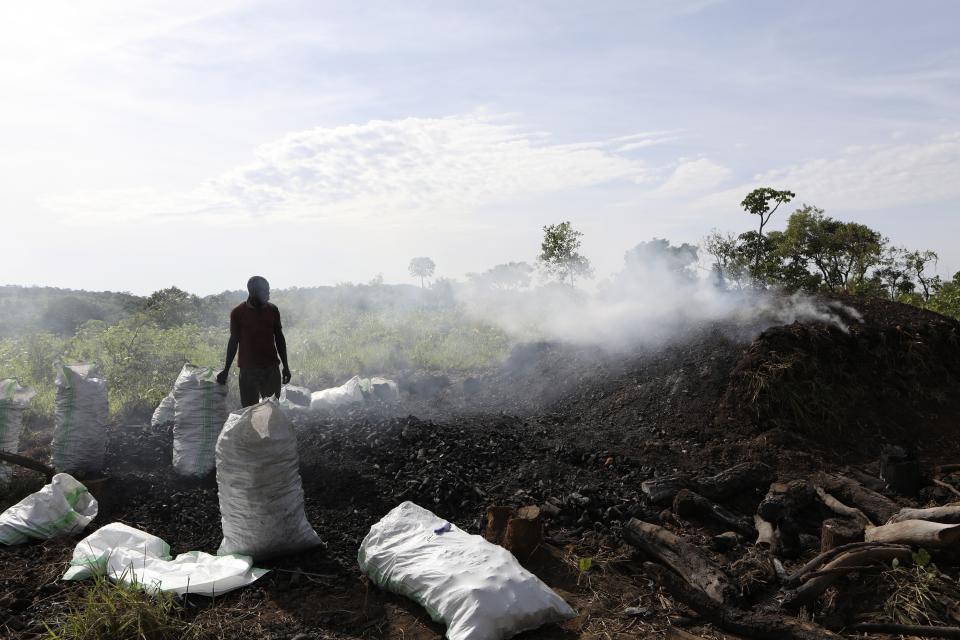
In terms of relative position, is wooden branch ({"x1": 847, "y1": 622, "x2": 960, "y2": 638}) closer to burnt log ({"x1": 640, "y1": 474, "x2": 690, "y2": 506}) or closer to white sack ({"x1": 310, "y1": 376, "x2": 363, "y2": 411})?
burnt log ({"x1": 640, "y1": 474, "x2": 690, "y2": 506})

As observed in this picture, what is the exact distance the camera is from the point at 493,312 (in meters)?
18.1

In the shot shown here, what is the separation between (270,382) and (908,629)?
460cm

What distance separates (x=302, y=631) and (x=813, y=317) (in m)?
7.74

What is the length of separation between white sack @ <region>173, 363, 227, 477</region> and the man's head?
0.83 metres

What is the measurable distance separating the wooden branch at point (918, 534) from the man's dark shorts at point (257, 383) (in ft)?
14.6

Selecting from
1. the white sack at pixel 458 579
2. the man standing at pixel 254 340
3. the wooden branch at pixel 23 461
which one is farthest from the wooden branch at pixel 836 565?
the wooden branch at pixel 23 461

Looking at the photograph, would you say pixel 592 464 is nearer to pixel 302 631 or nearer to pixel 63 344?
pixel 302 631

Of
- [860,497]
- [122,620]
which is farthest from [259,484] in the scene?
[860,497]

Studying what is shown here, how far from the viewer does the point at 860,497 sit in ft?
13.0

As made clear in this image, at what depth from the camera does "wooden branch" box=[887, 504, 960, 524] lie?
311cm

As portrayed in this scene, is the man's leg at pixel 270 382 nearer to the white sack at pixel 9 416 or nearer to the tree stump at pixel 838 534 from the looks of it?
the white sack at pixel 9 416

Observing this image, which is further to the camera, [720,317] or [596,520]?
[720,317]

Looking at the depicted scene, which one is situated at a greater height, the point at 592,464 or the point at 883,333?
the point at 883,333

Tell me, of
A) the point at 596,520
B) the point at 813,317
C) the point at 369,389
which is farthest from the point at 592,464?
the point at 813,317
